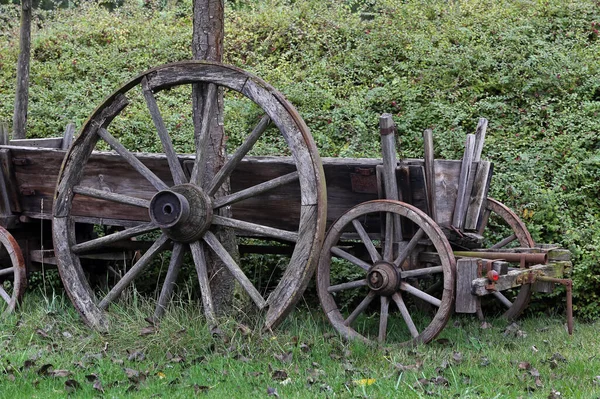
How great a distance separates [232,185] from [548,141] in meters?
3.86

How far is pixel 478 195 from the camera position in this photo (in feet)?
18.7

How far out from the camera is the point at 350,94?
10.5 meters

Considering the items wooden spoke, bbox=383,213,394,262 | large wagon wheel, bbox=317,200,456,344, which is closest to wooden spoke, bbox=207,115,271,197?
large wagon wheel, bbox=317,200,456,344

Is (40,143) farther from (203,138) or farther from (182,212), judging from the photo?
(182,212)

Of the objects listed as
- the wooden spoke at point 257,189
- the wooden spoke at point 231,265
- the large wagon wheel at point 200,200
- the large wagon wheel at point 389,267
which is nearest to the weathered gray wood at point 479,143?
the large wagon wheel at point 389,267

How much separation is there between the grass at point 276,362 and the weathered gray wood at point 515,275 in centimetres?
45

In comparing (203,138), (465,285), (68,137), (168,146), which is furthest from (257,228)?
(68,137)

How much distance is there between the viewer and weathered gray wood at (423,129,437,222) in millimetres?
5547

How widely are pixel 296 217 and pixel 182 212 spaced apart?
103 centimetres

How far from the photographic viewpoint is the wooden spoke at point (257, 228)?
539 cm

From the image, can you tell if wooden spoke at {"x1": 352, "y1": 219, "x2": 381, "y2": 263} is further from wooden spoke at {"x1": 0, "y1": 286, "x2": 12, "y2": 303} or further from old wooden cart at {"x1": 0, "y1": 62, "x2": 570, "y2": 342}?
wooden spoke at {"x1": 0, "y1": 286, "x2": 12, "y2": 303}

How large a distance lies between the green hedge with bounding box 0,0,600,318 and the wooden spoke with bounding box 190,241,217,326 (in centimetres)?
303

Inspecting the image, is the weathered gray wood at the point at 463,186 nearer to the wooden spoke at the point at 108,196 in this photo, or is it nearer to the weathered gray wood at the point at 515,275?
the weathered gray wood at the point at 515,275

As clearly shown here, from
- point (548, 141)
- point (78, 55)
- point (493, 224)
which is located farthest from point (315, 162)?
point (78, 55)
